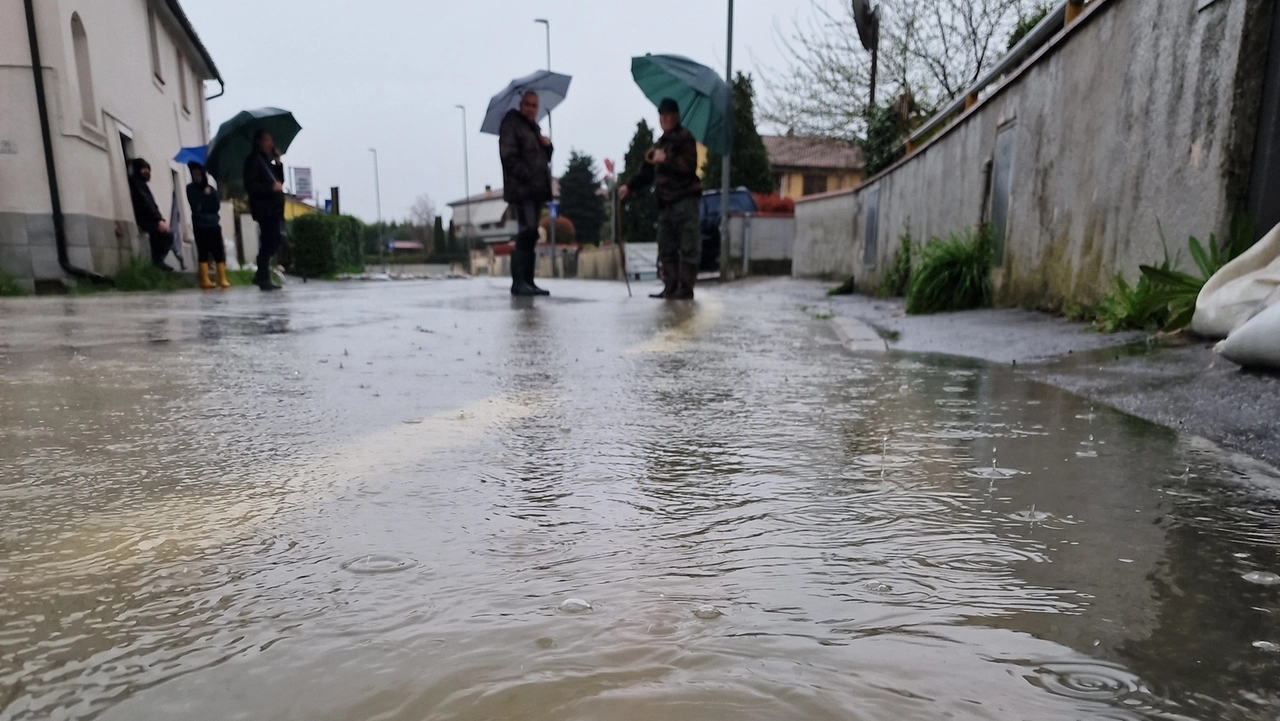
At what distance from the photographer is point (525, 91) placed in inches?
330

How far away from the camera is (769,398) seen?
2496 mm

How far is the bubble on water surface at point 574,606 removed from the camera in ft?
3.13

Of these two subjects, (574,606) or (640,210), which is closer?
(574,606)

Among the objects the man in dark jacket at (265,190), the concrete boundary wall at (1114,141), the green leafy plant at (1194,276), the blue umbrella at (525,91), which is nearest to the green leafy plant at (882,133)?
the concrete boundary wall at (1114,141)

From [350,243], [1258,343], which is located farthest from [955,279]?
[350,243]

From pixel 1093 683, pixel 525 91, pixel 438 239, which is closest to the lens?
pixel 1093 683

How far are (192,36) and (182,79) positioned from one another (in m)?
0.97

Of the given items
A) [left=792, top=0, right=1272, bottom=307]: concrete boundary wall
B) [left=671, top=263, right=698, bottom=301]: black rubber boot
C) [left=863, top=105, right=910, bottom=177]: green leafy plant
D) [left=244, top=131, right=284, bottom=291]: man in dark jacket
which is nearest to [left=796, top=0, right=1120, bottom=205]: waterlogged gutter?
[left=792, top=0, right=1272, bottom=307]: concrete boundary wall

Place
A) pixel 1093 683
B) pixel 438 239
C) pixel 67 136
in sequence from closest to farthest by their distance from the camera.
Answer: pixel 1093 683, pixel 67 136, pixel 438 239

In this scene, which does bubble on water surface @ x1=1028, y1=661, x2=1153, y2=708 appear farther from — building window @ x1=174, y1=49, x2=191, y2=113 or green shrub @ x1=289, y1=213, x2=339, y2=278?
green shrub @ x1=289, y1=213, x2=339, y2=278

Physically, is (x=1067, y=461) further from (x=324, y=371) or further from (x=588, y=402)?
(x=324, y=371)

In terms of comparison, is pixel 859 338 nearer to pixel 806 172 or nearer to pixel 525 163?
pixel 525 163

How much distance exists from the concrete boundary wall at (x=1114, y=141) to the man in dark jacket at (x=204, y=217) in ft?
31.8

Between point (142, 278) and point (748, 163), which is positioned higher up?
point (748, 163)
